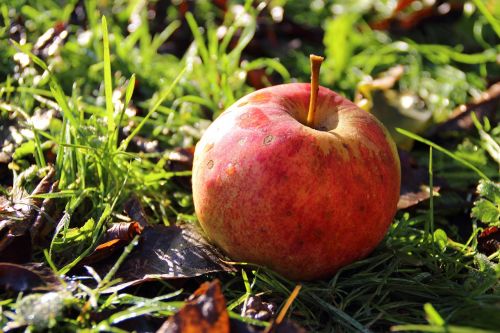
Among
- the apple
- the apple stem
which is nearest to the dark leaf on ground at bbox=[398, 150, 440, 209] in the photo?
the apple

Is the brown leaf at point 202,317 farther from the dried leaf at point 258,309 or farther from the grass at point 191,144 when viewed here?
the dried leaf at point 258,309

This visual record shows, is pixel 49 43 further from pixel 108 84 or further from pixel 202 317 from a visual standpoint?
pixel 202 317

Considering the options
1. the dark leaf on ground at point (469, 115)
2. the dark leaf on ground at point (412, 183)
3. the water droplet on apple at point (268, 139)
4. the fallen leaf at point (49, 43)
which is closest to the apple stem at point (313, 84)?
the water droplet on apple at point (268, 139)

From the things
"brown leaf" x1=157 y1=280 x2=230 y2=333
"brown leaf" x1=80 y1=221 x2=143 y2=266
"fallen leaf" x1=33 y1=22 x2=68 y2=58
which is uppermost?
"fallen leaf" x1=33 y1=22 x2=68 y2=58

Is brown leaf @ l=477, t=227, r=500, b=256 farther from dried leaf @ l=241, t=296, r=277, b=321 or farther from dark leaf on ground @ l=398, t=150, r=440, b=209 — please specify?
dried leaf @ l=241, t=296, r=277, b=321

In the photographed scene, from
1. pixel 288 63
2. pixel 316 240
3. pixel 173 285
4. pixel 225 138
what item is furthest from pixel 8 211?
pixel 288 63

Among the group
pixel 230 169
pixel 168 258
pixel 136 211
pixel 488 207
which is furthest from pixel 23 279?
pixel 488 207
